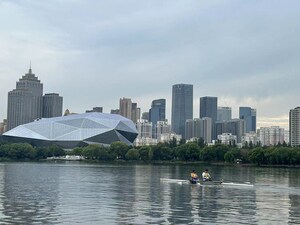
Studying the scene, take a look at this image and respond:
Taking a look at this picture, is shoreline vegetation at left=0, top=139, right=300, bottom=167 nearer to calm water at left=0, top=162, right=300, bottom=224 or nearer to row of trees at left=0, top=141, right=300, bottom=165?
row of trees at left=0, top=141, right=300, bottom=165

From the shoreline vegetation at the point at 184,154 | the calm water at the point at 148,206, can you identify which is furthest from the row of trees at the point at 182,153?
the calm water at the point at 148,206

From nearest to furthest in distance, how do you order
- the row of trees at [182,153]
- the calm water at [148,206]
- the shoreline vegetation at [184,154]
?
1. the calm water at [148,206]
2. the row of trees at [182,153]
3. the shoreline vegetation at [184,154]

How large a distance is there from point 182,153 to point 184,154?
63 centimetres

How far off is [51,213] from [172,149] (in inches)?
5586

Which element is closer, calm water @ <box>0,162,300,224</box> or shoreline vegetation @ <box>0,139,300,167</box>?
calm water @ <box>0,162,300,224</box>

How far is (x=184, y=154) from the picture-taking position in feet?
531

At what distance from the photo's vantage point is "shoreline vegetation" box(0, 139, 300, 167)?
135625 millimetres

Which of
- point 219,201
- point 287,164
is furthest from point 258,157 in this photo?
point 219,201

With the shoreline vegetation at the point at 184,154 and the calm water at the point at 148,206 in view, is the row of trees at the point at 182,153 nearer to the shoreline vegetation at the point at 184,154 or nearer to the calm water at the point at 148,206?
the shoreline vegetation at the point at 184,154

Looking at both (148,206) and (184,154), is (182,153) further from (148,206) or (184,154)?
(148,206)

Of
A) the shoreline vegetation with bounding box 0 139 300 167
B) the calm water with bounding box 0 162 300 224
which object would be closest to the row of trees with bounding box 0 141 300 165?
the shoreline vegetation with bounding box 0 139 300 167

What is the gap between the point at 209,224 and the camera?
2795 cm

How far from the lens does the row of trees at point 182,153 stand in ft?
443

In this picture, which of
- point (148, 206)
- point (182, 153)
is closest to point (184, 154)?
point (182, 153)
